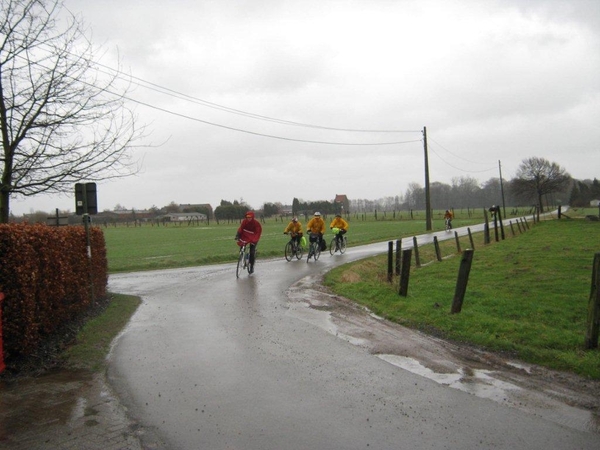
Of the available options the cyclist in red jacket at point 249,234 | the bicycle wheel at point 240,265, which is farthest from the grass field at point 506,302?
the bicycle wheel at point 240,265

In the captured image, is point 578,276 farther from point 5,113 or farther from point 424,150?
point 424,150

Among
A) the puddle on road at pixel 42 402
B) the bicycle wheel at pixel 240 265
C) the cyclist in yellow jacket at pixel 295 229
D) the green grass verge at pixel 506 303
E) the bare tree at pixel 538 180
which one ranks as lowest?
the green grass verge at pixel 506 303

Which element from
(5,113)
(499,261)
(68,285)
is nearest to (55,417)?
(68,285)

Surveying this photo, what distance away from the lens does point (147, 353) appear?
7.01 m

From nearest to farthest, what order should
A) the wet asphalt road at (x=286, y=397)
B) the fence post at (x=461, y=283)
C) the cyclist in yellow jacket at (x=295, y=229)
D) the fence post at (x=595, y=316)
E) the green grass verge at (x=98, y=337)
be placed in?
1. the wet asphalt road at (x=286, y=397)
2. the green grass verge at (x=98, y=337)
3. the fence post at (x=595, y=316)
4. the fence post at (x=461, y=283)
5. the cyclist in yellow jacket at (x=295, y=229)

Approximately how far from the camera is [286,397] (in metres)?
5.17

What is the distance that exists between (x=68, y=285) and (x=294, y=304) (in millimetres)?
4271

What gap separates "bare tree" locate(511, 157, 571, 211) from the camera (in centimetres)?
8644

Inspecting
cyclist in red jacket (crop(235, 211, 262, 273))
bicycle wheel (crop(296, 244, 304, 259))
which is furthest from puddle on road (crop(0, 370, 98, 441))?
bicycle wheel (crop(296, 244, 304, 259))

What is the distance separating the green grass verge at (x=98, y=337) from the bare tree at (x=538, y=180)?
282ft

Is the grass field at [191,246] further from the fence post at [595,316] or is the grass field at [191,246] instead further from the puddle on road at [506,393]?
the fence post at [595,316]

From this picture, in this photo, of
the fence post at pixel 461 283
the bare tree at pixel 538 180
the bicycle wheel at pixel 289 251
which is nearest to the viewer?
the fence post at pixel 461 283

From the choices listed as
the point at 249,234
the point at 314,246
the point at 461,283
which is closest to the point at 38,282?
the point at 461,283

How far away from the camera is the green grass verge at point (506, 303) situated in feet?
23.6
